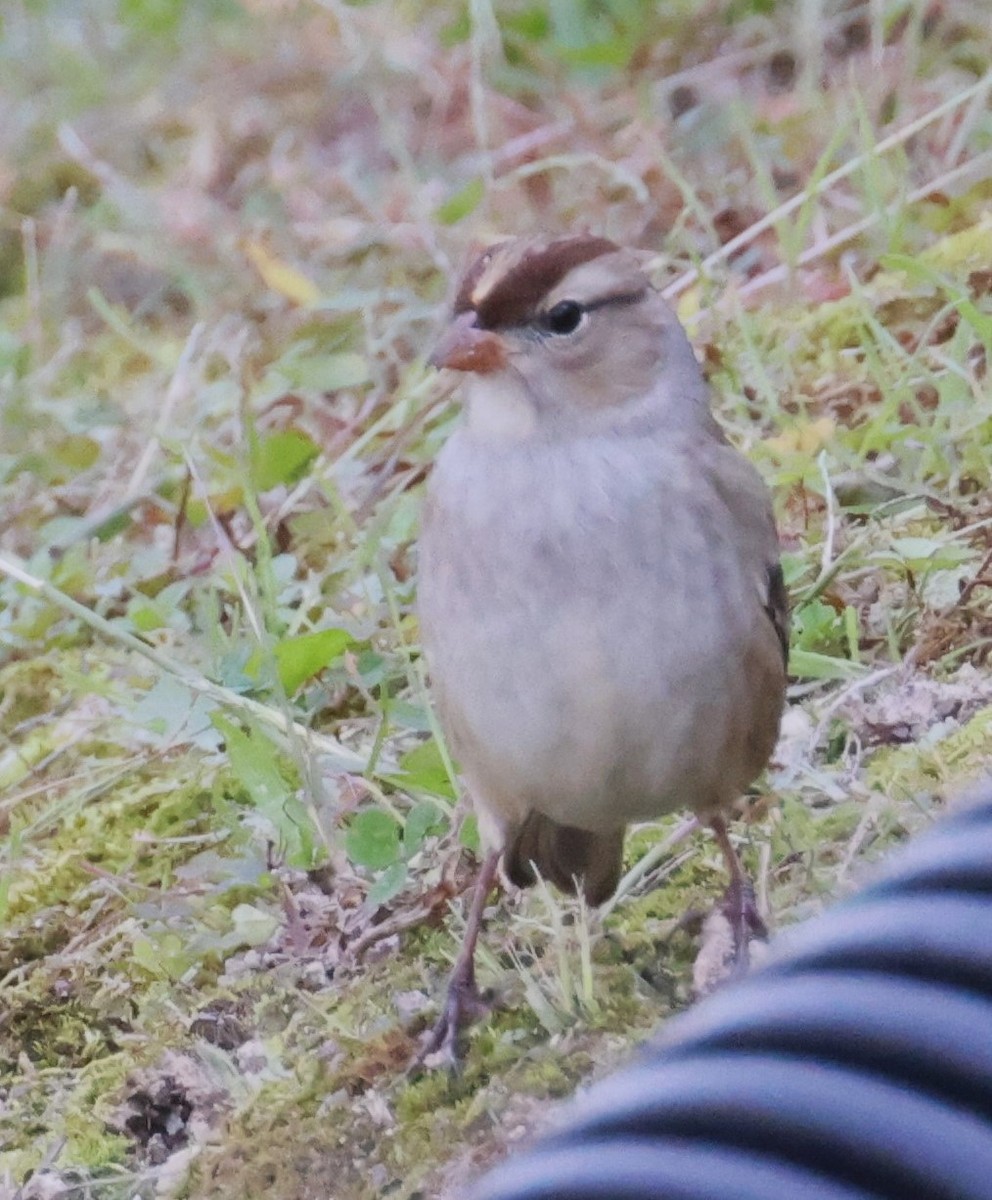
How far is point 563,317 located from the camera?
7.23 ft

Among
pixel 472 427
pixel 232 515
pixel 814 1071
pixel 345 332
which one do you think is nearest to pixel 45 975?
pixel 472 427

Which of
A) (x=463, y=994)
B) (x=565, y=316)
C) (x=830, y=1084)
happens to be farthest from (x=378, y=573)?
(x=830, y=1084)

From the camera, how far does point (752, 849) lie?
2451mm

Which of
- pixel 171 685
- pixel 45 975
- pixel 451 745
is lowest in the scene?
pixel 45 975

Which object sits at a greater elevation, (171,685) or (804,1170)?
(804,1170)

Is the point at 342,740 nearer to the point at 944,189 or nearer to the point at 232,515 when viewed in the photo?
the point at 232,515

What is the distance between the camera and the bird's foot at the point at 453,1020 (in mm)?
2084

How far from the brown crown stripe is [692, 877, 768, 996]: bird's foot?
75cm

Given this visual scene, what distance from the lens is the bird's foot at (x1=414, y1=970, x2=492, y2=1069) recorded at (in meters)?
2.08

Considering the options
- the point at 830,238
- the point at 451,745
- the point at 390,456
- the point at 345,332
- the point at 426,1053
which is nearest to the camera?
the point at 426,1053

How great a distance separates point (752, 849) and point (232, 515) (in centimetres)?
151

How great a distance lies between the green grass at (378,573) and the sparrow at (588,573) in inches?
6.7

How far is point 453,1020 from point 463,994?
0.14 ft

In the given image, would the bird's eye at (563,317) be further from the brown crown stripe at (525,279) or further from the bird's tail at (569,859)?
the bird's tail at (569,859)
